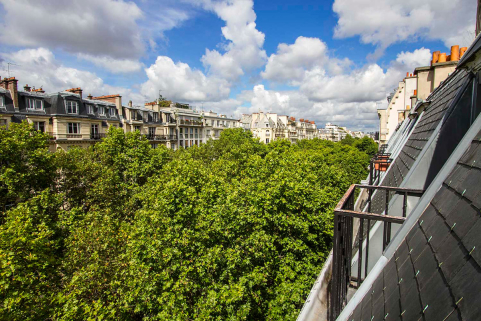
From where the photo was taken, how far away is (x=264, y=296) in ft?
39.0

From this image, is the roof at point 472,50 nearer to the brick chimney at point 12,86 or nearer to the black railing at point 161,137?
the brick chimney at point 12,86

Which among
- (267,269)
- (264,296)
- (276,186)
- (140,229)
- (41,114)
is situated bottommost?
(264,296)

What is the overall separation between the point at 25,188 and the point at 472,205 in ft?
73.6

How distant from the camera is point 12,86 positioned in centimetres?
2653

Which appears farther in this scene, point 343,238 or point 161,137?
point 161,137

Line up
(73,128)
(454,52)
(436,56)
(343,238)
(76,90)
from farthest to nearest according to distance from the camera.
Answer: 1. (76,90)
2. (73,128)
3. (436,56)
4. (454,52)
5. (343,238)

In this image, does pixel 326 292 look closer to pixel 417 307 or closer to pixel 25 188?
pixel 417 307

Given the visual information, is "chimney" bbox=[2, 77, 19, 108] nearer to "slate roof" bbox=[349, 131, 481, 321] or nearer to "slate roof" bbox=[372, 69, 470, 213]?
"slate roof" bbox=[372, 69, 470, 213]

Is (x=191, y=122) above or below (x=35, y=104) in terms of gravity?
below

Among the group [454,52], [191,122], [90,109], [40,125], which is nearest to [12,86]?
[40,125]

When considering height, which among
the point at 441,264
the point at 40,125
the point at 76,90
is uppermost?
the point at 76,90

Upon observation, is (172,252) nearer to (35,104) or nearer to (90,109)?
(35,104)

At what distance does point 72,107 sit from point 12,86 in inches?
247

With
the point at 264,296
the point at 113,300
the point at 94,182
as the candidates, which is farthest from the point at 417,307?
the point at 94,182
